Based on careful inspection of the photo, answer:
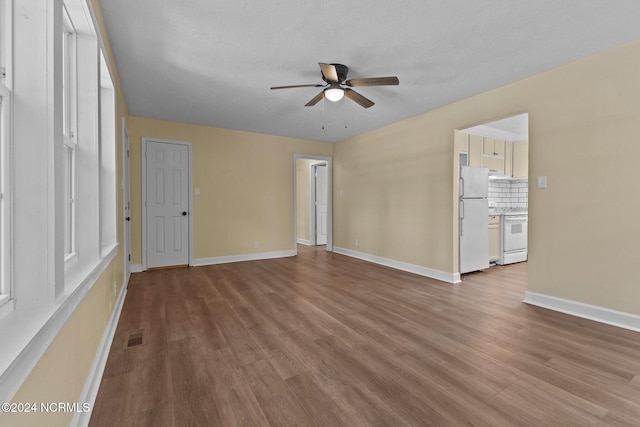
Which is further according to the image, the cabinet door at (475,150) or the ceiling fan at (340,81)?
the cabinet door at (475,150)

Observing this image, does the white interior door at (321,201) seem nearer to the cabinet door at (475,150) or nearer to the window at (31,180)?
the cabinet door at (475,150)

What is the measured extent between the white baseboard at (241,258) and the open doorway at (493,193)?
10.9 ft

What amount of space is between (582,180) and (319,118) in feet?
11.1

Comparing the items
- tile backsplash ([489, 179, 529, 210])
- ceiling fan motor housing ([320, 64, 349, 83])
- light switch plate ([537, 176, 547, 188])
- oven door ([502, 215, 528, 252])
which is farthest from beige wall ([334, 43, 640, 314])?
tile backsplash ([489, 179, 529, 210])

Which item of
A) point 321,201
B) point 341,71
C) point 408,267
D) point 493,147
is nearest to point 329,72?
point 341,71

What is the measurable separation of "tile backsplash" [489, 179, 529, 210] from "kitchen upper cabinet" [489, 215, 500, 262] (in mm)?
1032

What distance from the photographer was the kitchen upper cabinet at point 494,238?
5.00 m

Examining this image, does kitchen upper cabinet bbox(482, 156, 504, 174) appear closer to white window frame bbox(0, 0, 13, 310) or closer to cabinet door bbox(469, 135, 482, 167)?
cabinet door bbox(469, 135, 482, 167)

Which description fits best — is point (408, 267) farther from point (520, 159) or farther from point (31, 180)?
point (31, 180)

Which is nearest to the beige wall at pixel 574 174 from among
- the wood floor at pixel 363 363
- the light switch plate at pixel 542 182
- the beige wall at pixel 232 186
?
the light switch plate at pixel 542 182

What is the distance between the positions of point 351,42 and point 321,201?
5.33 m

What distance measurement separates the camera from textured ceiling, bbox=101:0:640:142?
207cm

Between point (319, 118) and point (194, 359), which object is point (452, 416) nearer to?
point (194, 359)

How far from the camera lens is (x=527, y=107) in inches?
125
